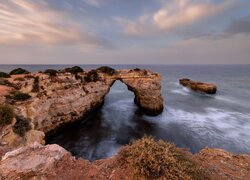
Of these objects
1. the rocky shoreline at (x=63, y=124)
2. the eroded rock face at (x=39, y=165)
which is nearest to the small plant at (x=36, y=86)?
the rocky shoreline at (x=63, y=124)

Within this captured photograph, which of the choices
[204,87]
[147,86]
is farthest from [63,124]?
[204,87]

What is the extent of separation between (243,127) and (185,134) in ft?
26.6

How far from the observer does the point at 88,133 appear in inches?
736

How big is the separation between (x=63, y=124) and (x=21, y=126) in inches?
336

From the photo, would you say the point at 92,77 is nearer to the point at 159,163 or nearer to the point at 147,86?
the point at 147,86

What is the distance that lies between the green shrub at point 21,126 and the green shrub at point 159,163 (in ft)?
25.7

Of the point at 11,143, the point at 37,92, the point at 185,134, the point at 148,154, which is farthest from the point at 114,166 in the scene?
the point at 185,134

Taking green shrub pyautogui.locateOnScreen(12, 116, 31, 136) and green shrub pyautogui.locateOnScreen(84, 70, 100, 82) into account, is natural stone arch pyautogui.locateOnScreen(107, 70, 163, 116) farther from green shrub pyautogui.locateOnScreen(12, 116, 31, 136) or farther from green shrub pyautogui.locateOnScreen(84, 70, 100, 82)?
green shrub pyautogui.locateOnScreen(12, 116, 31, 136)

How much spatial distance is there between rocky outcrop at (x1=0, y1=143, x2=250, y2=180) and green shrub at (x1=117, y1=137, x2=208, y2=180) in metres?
0.27

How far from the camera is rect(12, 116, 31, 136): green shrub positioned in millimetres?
9819

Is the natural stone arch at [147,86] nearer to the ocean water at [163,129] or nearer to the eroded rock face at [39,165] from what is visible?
the ocean water at [163,129]

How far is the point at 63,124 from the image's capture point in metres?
18.7

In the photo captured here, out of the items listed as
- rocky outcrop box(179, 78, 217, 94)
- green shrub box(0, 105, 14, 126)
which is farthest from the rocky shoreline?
rocky outcrop box(179, 78, 217, 94)

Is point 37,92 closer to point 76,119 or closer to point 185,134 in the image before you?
point 76,119
